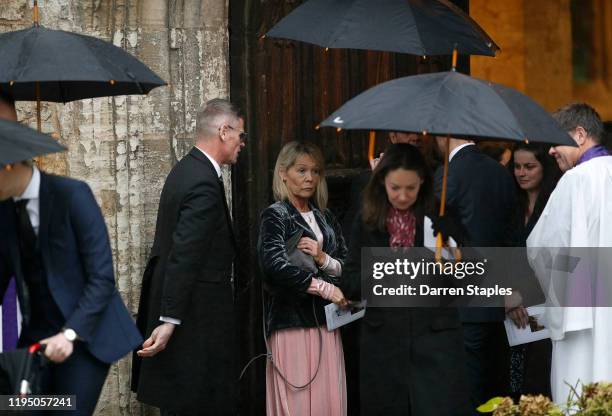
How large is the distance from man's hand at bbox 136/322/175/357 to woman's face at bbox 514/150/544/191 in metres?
2.39

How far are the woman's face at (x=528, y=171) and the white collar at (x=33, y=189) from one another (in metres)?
3.49

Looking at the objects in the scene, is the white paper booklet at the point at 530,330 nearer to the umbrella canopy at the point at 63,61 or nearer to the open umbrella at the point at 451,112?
the open umbrella at the point at 451,112

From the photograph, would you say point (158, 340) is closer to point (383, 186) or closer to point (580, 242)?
point (383, 186)

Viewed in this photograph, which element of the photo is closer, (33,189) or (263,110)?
(33,189)

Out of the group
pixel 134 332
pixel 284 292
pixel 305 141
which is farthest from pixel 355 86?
pixel 134 332

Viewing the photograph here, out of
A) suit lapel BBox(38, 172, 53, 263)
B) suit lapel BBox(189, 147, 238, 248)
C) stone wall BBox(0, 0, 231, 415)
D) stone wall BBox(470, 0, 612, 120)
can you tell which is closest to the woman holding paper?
suit lapel BBox(189, 147, 238, 248)

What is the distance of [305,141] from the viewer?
7.60m

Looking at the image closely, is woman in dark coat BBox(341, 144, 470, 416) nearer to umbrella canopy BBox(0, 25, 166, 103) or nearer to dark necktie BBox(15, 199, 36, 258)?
umbrella canopy BBox(0, 25, 166, 103)

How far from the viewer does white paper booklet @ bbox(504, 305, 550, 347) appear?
721cm

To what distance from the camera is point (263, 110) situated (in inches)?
316

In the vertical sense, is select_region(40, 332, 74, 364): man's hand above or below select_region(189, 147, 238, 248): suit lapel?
below

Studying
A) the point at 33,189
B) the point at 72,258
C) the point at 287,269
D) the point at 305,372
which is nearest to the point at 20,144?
the point at 33,189

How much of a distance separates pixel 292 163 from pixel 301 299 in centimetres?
76

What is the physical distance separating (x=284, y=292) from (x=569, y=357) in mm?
1584
